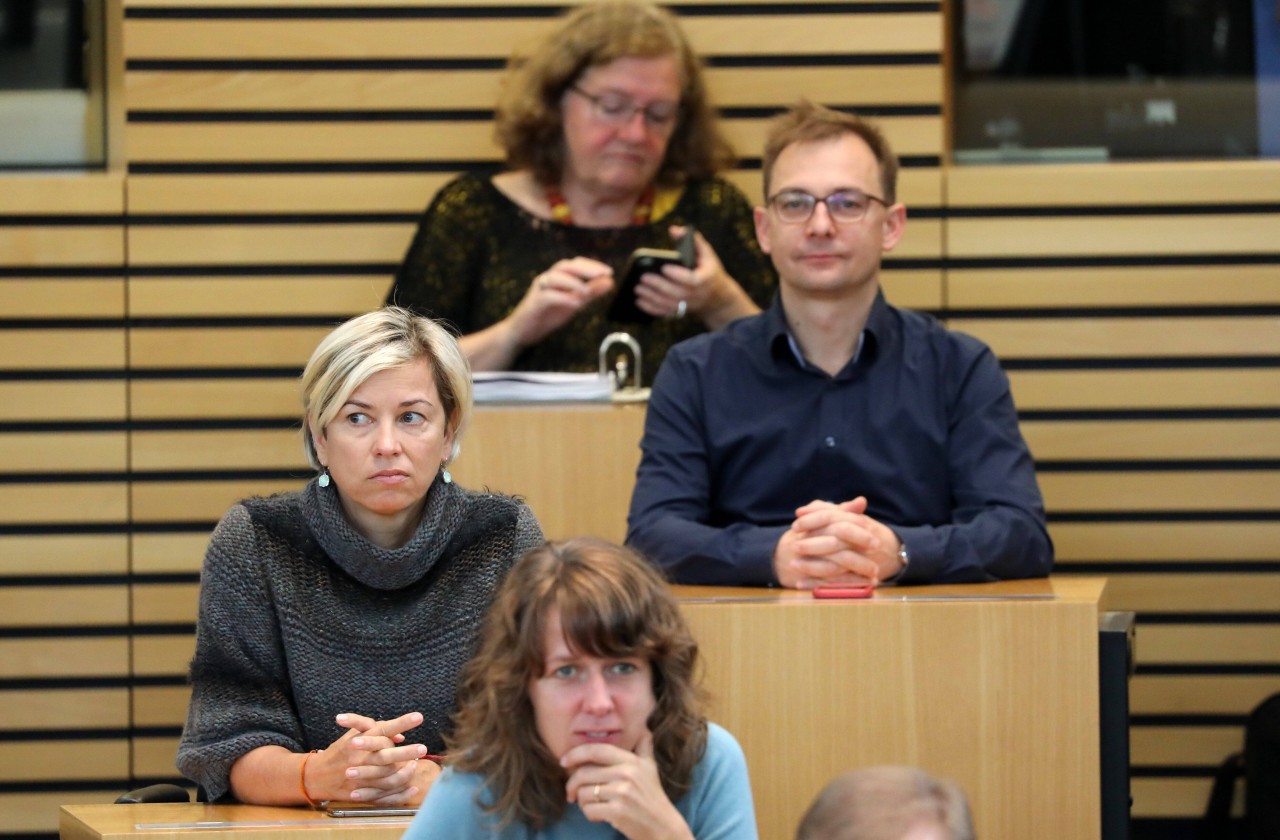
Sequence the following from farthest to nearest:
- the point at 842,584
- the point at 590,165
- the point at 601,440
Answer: the point at 590,165 → the point at 601,440 → the point at 842,584

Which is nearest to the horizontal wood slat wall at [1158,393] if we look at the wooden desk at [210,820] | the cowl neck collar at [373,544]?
the cowl neck collar at [373,544]

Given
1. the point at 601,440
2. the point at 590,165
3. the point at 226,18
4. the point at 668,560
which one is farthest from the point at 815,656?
the point at 226,18

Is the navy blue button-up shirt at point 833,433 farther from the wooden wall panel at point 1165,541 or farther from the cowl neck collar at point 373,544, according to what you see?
the wooden wall panel at point 1165,541

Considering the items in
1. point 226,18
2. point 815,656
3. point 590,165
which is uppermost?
point 226,18

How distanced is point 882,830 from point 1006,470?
1853 mm

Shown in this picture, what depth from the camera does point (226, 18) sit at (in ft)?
14.5

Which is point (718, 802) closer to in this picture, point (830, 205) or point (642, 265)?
point (830, 205)

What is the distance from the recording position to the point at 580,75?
4.14 meters

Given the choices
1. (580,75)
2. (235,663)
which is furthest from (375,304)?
(235,663)

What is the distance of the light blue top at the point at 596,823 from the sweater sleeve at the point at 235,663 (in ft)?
1.66

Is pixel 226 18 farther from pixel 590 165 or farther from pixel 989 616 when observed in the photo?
pixel 989 616

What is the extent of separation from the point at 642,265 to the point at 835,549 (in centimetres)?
107

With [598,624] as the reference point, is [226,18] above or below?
above

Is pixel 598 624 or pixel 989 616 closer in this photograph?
pixel 598 624
